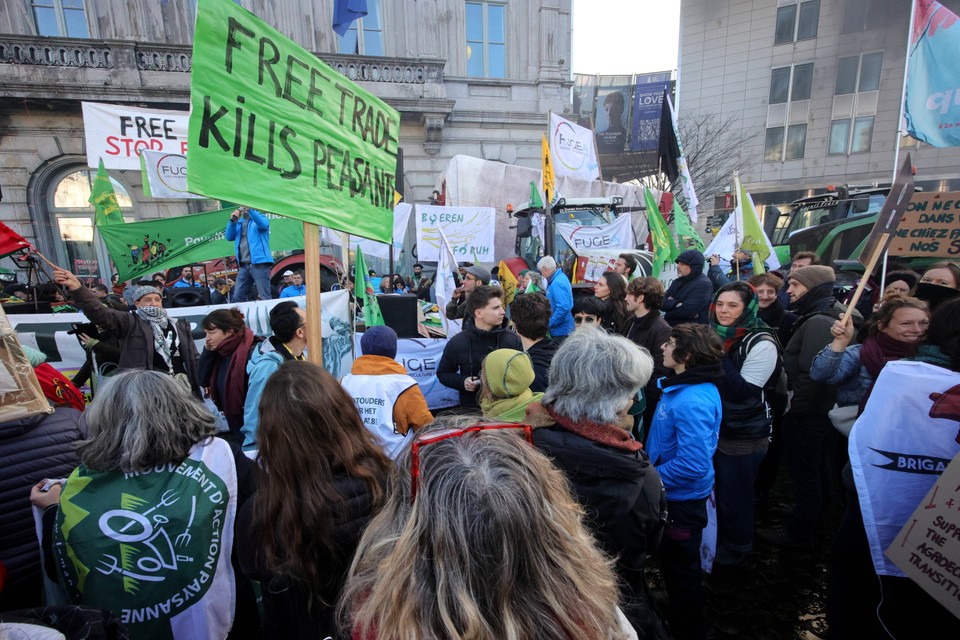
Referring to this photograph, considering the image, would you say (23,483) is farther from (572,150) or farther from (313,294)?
(572,150)

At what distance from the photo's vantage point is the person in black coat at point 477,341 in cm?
332

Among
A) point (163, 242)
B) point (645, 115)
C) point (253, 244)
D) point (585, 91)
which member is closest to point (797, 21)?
point (645, 115)

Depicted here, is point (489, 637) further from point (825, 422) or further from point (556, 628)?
point (825, 422)

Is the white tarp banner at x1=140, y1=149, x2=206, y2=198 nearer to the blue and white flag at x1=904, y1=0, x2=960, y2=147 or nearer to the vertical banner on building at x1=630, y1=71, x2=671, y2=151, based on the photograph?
the blue and white flag at x1=904, y1=0, x2=960, y2=147

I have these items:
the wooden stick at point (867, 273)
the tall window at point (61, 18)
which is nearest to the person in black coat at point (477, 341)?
the wooden stick at point (867, 273)

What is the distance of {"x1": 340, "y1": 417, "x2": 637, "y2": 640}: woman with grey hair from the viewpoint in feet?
2.47

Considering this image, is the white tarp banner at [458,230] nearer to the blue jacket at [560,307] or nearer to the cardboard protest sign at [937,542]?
the blue jacket at [560,307]

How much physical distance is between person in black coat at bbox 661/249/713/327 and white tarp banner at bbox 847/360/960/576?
2989mm

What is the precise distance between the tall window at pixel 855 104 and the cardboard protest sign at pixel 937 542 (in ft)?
106

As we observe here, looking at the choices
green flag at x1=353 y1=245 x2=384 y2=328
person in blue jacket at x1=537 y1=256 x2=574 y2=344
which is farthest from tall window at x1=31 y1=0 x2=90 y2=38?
person in blue jacket at x1=537 y1=256 x2=574 y2=344

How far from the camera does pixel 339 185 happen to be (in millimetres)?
2699

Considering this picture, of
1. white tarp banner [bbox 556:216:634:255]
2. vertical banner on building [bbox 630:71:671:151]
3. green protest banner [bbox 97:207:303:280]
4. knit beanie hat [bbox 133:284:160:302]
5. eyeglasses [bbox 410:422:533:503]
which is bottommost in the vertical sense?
eyeglasses [bbox 410:422:533:503]

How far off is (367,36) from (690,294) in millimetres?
15304

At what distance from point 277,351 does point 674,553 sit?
2.58m
